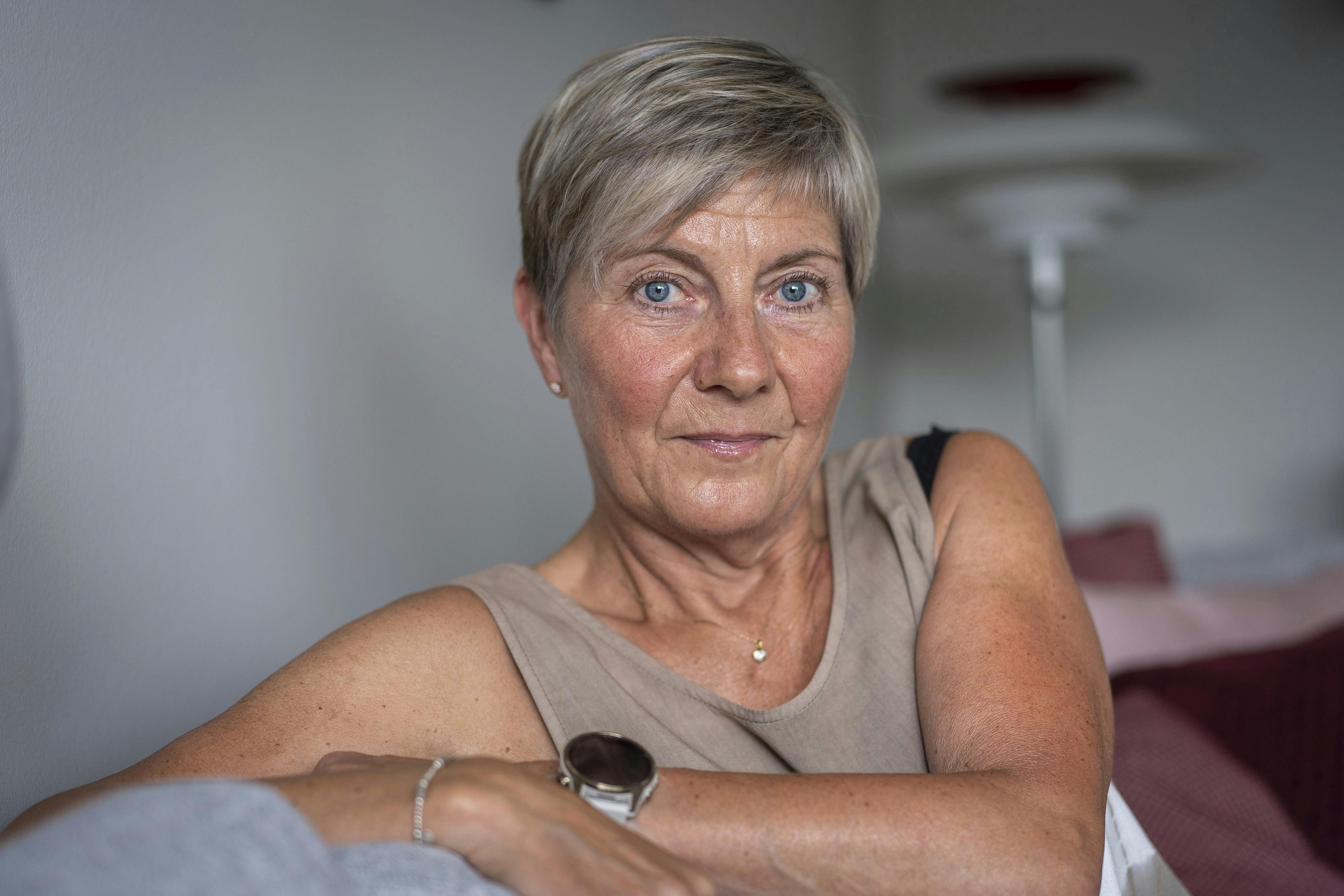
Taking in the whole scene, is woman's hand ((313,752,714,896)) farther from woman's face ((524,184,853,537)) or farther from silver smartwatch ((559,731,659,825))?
woman's face ((524,184,853,537))

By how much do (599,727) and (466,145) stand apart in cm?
115

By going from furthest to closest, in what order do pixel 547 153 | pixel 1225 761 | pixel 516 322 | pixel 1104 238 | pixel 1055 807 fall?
pixel 1104 238 → pixel 516 322 → pixel 1225 761 → pixel 547 153 → pixel 1055 807

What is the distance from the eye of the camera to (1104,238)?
3.13 metres

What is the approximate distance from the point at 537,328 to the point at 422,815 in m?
0.76

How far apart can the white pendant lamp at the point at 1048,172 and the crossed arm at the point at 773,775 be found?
146 cm

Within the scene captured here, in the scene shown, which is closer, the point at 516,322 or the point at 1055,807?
the point at 1055,807

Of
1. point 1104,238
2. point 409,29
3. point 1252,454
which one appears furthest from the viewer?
point 1252,454

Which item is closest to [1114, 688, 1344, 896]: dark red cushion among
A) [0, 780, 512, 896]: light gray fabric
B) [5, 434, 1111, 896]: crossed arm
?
[5, 434, 1111, 896]: crossed arm

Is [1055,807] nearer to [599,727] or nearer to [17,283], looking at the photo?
[599,727]

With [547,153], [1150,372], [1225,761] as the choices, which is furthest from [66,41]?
[1150,372]

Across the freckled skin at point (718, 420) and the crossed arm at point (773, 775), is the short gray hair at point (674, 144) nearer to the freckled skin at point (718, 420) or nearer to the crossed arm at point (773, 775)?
the freckled skin at point (718, 420)

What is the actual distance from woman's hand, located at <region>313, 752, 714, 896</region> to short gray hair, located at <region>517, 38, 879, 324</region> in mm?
623

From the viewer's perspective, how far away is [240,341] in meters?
1.36

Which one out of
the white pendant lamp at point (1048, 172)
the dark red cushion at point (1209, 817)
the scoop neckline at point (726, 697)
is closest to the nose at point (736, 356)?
the scoop neckline at point (726, 697)
